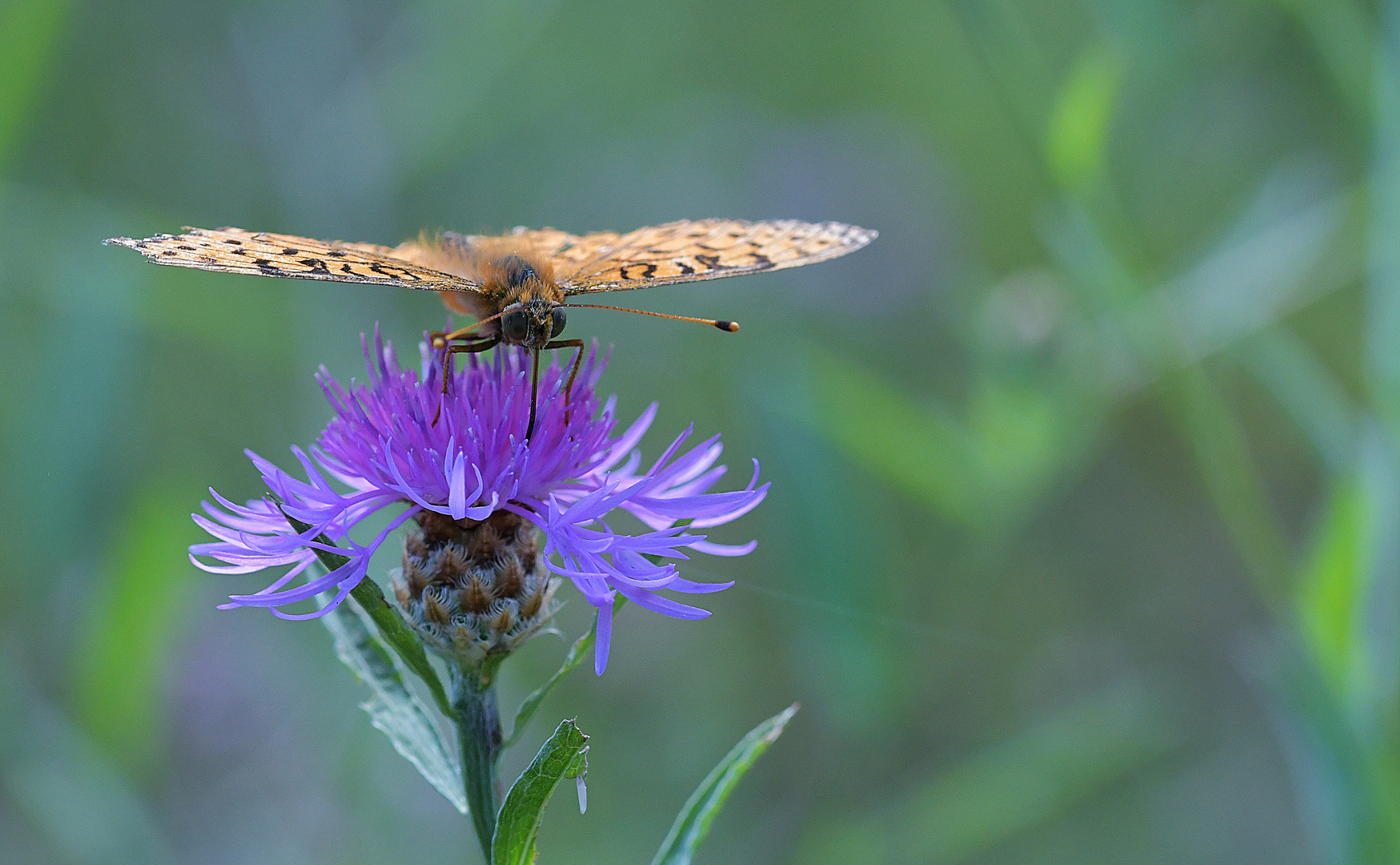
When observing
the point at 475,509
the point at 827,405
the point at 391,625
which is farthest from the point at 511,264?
the point at 827,405

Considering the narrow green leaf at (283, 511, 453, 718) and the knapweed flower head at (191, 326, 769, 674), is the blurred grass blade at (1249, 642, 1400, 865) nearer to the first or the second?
the knapweed flower head at (191, 326, 769, 674)

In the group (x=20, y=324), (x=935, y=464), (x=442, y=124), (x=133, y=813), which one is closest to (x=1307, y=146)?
(x=935, y=464)

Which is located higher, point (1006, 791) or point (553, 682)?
point (553, 682)

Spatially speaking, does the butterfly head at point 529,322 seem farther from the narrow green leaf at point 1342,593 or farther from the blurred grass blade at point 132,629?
the narrow green leaf at point 1342,593

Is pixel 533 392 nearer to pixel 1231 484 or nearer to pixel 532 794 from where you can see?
pixel 532 794

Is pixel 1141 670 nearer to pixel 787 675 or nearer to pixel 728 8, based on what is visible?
pixel 787 675

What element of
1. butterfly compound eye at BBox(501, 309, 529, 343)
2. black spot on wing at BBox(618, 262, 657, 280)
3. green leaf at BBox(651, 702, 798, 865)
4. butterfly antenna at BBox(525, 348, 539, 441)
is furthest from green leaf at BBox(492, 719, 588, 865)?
black spot on wing at BBox(618, 262, 657, 280)

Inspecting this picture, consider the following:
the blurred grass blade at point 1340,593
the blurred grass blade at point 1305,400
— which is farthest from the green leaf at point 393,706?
the blurred grass blade at point 1305,400
